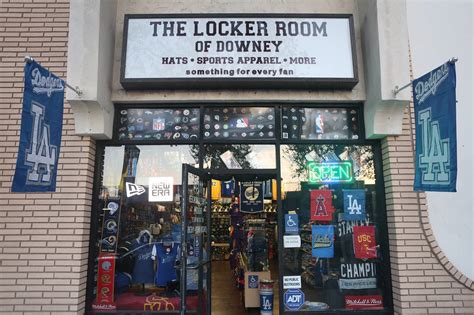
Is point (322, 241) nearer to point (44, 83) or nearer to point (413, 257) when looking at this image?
point (413, 257)

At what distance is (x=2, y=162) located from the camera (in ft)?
18.5

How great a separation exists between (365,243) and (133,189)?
367 centimetres

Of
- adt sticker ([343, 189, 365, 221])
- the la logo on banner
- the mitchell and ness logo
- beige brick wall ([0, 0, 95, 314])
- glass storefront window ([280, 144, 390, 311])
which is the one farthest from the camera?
adt sticker ([343, 189, 365, 221])

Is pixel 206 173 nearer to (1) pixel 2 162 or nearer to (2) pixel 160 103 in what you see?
(2) pixel 160 103

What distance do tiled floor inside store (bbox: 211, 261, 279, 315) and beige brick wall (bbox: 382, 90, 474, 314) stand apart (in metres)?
2.52

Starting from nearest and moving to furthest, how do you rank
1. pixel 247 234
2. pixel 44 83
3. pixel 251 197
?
pixel 44 83
pixel 251 197
pixel 247 234

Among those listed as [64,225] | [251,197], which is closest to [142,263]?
[64,225]

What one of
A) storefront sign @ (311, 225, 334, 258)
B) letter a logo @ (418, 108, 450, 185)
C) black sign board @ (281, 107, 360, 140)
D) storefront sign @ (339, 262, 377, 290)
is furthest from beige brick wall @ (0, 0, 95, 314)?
letter a logo @ (418, 108, 450, 185)

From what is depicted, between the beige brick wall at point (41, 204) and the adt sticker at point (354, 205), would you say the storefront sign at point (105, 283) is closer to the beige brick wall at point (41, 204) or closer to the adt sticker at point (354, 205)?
the beige brick wall at point (41, 204)

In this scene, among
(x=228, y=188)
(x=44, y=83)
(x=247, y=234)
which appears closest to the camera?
(x=44, y=83)

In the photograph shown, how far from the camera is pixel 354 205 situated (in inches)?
234

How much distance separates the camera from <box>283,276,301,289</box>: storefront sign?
18.9 ft

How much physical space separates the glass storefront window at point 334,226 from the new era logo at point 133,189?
7.30ft

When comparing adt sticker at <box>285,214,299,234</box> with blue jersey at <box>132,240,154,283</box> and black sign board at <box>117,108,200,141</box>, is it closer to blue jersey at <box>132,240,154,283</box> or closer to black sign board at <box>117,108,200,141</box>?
black sign board at <box>117,108,200,141</box>
